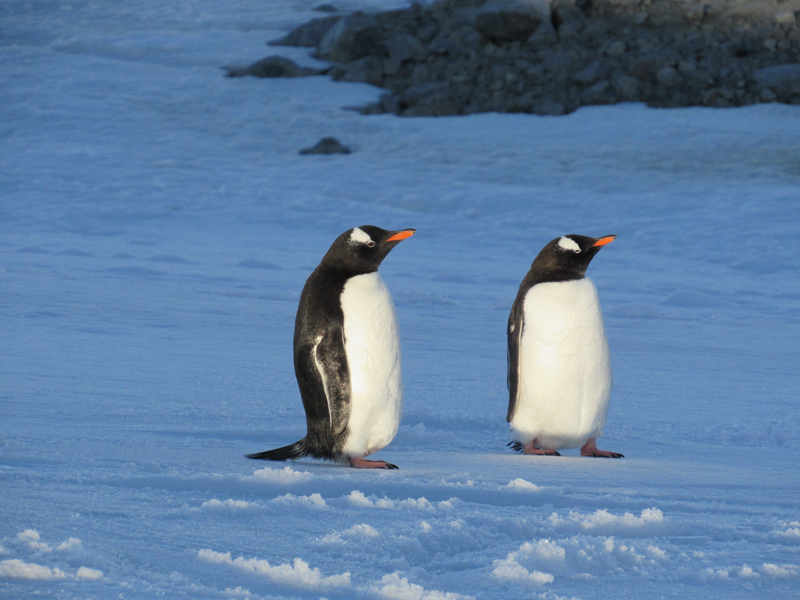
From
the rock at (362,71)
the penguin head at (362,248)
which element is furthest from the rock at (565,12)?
the penguin head at (362,248)

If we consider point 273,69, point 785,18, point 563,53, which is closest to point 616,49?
point 563,53

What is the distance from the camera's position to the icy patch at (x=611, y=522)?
185cm

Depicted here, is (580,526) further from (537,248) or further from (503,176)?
(503,176)

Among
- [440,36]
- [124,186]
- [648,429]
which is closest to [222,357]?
[648,429]

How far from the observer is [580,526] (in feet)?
6.06

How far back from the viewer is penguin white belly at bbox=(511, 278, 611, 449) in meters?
3.07

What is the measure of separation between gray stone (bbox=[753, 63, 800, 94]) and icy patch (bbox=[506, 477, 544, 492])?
15608 mm

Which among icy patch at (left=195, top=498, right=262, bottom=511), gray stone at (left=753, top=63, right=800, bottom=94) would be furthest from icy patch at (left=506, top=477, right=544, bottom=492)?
gray stone at (left=753, top=63, right=800, bottom=94)

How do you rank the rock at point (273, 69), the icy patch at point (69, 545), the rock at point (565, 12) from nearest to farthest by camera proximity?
1. the icy patch at point (69, 545)
2. the rock at point (273, 69)
3. the rock at point (565, 12)

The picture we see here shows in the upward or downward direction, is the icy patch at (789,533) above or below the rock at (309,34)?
below

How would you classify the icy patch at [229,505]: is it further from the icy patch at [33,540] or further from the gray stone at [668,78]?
the gray stone at [668,78]

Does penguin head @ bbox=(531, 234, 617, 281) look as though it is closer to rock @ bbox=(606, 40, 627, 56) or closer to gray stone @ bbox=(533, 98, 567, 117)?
gray stone @ bbox=(533, 98, 567, 117)

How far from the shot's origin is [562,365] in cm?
308

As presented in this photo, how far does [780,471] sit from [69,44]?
794 inches
